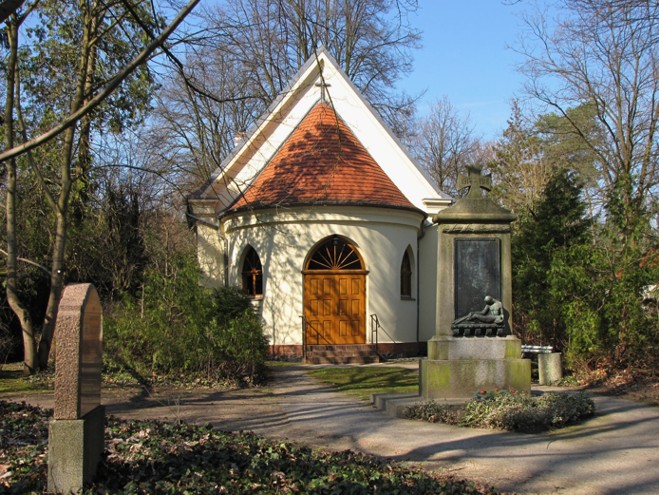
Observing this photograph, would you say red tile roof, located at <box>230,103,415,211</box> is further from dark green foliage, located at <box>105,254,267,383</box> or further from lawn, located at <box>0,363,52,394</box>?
lawn, located at <box>0,363,52,394</box>

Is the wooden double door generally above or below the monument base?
above

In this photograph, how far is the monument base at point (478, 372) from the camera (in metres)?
9.34

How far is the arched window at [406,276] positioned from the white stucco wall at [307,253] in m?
0.73

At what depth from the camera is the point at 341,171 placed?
1900cm

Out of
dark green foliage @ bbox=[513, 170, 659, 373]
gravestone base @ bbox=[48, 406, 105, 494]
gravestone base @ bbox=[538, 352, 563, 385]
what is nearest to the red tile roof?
dark green foliage @ bbox=[513, 170, 659, 373]

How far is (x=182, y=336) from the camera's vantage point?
12.1 m

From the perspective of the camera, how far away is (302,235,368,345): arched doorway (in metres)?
18.2

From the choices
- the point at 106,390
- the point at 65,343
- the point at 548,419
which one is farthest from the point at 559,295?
the point at 65,343

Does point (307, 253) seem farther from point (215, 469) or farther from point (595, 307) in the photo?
point (215, 469)

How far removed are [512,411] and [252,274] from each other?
1230cm

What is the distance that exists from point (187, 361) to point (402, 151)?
38.2ft

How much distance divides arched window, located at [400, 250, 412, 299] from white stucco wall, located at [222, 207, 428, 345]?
728 millimetres

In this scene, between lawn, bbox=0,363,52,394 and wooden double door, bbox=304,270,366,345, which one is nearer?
lawn, bbox=0,363,52,394

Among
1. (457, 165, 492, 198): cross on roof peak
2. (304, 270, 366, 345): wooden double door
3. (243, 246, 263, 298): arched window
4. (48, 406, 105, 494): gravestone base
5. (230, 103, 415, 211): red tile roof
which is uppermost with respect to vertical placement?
(230, 103, 415, 211): red tile roof
